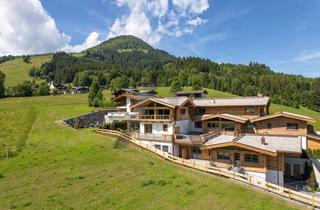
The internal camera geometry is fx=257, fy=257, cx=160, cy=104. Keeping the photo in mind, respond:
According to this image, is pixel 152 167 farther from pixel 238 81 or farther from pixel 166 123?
pixel 238 81

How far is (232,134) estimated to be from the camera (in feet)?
117

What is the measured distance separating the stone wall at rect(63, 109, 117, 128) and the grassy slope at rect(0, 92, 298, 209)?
11.7m

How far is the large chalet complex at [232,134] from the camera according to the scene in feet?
86.0

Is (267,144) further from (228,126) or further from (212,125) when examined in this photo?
(212,125)

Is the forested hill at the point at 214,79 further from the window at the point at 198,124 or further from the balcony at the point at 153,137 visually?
the balcony at the point at 153,137

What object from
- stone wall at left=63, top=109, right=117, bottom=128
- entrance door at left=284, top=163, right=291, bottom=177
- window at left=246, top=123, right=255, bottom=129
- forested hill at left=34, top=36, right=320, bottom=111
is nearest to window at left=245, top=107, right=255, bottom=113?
window at left=246, top=123, right=255, bottom=129

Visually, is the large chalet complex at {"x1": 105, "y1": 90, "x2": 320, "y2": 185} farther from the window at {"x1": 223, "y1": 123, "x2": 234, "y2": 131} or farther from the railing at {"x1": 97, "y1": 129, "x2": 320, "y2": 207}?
the railing at {"x1": 97, "y1": 129, "x2": 320, "y2": 207}

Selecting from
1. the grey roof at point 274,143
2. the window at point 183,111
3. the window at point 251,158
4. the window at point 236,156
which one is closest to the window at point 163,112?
the window at point 183,111

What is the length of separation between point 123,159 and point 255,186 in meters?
13.6

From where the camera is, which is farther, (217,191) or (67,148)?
(67,148)

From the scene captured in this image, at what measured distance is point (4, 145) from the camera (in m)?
35.1

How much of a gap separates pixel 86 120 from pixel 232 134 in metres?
27.7

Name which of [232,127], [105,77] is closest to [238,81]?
[105,77]

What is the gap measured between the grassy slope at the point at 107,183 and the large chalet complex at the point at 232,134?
194 inches
